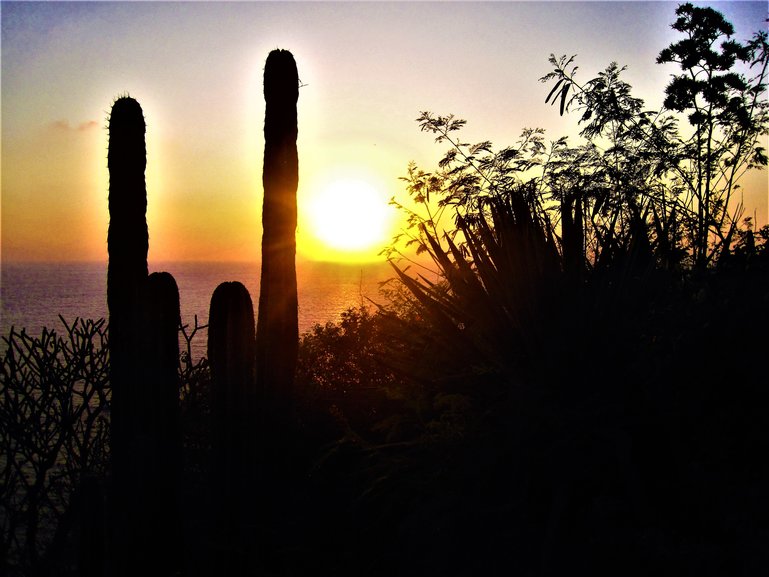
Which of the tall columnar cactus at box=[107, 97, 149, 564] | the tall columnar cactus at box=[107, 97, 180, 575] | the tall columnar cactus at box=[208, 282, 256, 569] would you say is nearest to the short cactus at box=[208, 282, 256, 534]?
the tall columnar cactus at box=[208, 282, 256, 569]

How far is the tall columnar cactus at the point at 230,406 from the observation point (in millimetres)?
5359

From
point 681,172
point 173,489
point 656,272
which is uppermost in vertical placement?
point 681,172

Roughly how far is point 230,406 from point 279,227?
8.71 ft

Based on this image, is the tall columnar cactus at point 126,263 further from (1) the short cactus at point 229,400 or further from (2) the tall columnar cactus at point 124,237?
(1) the short cactus at point 229,400

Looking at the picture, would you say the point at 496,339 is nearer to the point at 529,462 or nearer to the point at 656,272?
the point at 529,462

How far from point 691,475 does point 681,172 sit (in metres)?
12.5

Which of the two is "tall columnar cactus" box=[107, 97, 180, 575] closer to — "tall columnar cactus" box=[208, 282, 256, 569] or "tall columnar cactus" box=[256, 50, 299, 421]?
"tall columnar cactus" box=[208, 282, 256, 569]

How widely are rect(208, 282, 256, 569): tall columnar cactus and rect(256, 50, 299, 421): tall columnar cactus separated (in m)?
1.59

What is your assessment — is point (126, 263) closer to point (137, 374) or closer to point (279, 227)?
point (137, 374)

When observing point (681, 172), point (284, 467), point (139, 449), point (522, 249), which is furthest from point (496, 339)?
point (681, 172)

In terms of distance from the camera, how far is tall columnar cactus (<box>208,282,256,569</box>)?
5359 mm

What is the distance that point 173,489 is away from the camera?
18.7 ft

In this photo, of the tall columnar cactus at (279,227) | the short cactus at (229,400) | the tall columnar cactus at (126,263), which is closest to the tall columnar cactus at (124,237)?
the tall columnar cactus at (126,263)

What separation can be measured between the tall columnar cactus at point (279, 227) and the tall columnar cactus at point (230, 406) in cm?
159
